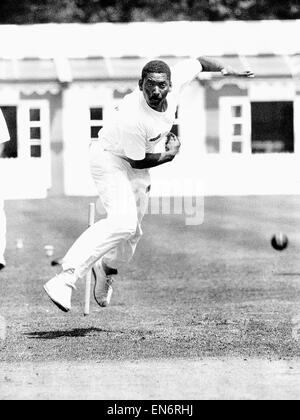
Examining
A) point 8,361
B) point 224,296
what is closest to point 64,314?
point 224,296

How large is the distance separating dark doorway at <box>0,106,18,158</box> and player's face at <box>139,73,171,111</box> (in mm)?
20789

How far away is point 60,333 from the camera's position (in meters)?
10.1

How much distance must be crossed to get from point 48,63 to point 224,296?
66.2ft

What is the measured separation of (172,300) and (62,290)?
146 inches

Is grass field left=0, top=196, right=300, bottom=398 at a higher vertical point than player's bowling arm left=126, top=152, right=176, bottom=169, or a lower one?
lower

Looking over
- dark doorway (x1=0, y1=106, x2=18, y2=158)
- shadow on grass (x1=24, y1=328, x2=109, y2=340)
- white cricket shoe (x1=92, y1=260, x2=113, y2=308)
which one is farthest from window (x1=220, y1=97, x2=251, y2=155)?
shadow on grass (x1=24, y1=328, x2=109, y2=340)

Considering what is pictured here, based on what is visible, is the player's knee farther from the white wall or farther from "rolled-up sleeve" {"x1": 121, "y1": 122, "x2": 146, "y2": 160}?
the white wall

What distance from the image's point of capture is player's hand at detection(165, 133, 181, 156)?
9703mm

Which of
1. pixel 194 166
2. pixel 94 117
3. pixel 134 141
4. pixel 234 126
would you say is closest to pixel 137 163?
pixel 134 141

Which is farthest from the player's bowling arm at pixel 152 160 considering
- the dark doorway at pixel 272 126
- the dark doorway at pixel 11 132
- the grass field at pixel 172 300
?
Answer: the dark doorway at pixel 272 126

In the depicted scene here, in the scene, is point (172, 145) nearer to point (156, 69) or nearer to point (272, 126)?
point (156, 69)

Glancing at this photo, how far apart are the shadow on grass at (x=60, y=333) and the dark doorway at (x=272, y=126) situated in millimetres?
23115
